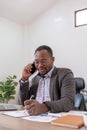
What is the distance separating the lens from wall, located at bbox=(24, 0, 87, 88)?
13.3 ft

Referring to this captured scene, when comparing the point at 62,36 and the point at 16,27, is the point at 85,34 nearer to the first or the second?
the point at 62,36

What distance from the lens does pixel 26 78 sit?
183 cm

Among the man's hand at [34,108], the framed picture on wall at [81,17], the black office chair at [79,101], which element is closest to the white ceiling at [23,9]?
the framed picture on wall at [81,17]

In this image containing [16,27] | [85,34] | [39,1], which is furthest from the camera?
[16,27]

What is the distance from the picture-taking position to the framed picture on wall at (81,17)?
13.4 ft

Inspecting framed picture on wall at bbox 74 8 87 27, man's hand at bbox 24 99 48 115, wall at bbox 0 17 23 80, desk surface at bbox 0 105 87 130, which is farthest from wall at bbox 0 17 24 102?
desk surface at bbox 0 105 87 130

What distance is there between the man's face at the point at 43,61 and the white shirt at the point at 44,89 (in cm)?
5

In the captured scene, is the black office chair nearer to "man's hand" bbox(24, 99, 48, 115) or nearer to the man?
the man

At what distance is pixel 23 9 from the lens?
4438 mm

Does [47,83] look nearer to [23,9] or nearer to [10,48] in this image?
[10,48]

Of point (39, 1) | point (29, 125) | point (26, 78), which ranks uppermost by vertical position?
point (39, 1)

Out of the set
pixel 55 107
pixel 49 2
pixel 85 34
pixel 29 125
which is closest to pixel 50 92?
pixel 55 107

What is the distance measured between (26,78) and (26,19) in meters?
3.23

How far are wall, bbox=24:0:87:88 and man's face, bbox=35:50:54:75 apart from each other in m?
2.34
